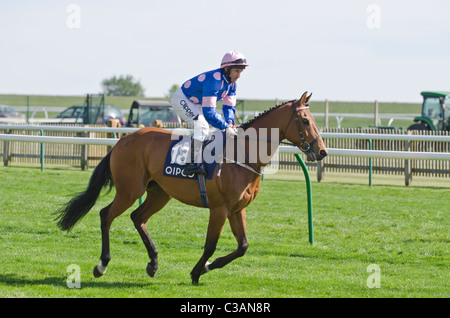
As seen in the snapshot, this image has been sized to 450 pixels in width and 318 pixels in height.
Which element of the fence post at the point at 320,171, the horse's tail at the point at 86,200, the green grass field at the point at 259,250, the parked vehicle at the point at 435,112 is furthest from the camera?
the parked vehicle at the point at 435,112

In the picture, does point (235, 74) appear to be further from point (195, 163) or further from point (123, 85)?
point (123, 85)

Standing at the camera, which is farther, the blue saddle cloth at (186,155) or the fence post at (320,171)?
the fence post at (320,171)

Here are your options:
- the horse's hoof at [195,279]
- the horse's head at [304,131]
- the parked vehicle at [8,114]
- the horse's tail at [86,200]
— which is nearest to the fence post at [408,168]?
the horse's head at [304,131]

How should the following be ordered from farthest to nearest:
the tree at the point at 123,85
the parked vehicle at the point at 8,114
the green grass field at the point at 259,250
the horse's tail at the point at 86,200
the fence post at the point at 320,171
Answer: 1. the tree at the point at 123,85
2. the parked vehicle at the point at 8,114
3. the fence post at the point at 320,171
4. the horse's tail at the point at 86,200
5. the green grass field at the point at 259,250

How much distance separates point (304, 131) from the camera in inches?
209

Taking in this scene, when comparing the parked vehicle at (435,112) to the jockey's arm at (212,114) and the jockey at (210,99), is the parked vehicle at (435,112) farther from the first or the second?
the jockey's arm at (212,114)

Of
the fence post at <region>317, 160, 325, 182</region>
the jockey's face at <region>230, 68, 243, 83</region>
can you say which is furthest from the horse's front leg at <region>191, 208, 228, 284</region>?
the fence post at <region>317, 160, 325, 182</region>

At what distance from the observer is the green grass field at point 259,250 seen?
204 inches

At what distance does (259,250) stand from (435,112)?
53.0ft

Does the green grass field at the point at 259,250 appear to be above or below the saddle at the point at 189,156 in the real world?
below

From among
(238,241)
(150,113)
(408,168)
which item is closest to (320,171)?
(408,168)

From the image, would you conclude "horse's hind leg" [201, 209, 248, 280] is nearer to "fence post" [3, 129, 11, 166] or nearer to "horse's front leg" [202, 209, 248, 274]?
"horse's front leg" [202, 209, 248, 274]

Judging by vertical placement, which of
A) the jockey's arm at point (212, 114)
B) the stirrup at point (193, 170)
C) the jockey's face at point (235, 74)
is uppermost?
the jockey's face at point (235, 74)
